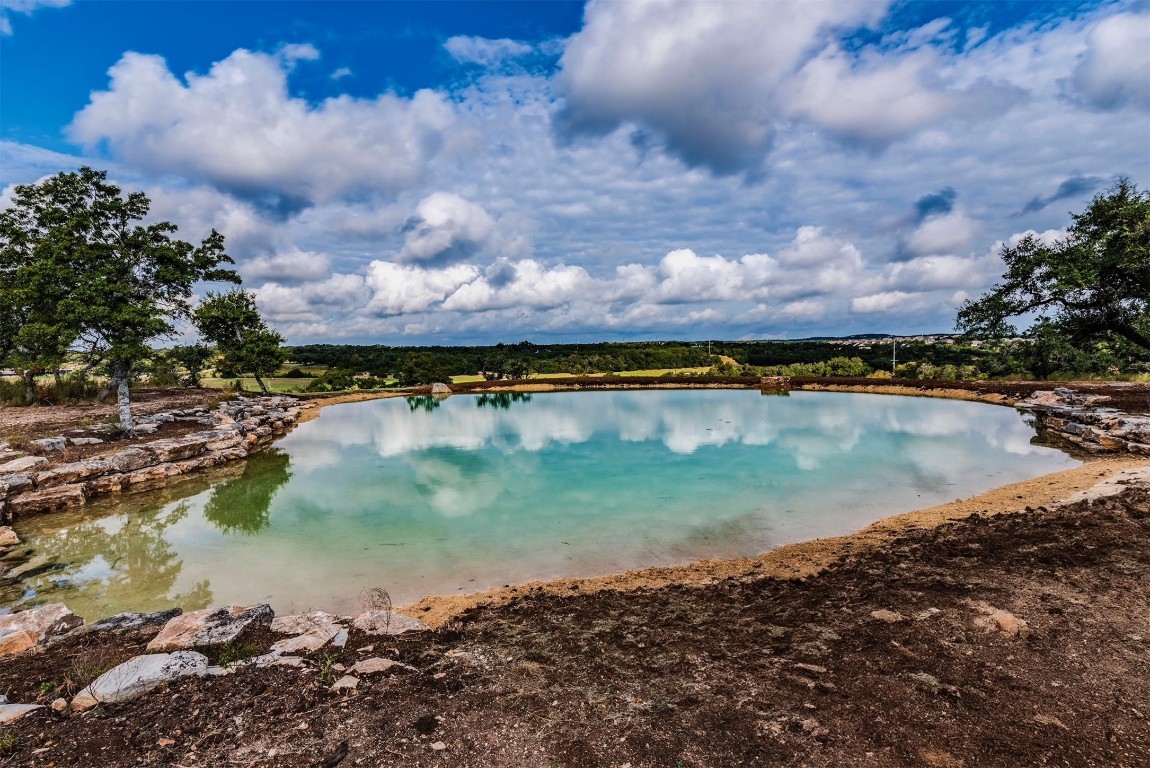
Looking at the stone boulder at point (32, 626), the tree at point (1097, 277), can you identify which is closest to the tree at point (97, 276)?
the stone boulder at point (32, 626)

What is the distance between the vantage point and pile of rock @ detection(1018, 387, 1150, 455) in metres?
15.0

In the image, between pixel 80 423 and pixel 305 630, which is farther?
pixel 80 423

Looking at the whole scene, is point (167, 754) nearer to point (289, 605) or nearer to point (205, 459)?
point (289, 605)

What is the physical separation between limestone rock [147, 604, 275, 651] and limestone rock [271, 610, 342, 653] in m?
0.24

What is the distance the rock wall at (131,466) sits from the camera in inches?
463

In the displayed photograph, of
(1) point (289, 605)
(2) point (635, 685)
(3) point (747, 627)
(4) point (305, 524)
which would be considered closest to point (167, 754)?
(2) point (635, 685)

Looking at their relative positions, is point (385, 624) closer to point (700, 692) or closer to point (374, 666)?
point (374, 666)

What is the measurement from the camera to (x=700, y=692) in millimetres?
4129

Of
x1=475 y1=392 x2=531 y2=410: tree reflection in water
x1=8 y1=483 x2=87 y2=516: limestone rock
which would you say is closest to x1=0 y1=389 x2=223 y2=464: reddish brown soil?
x1=8 y1=483 x2=87 y2=516: limestone rock

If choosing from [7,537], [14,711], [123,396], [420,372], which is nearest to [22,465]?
[123,396]

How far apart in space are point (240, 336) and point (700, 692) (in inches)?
1570

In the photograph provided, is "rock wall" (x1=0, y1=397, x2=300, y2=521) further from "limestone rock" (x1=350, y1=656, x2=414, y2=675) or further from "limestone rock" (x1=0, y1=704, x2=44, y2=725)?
"limestone rock" (x1=350, y1=656, x2=414, y2=675)

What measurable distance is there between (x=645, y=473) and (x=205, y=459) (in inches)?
589

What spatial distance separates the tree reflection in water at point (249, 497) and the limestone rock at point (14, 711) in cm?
743
